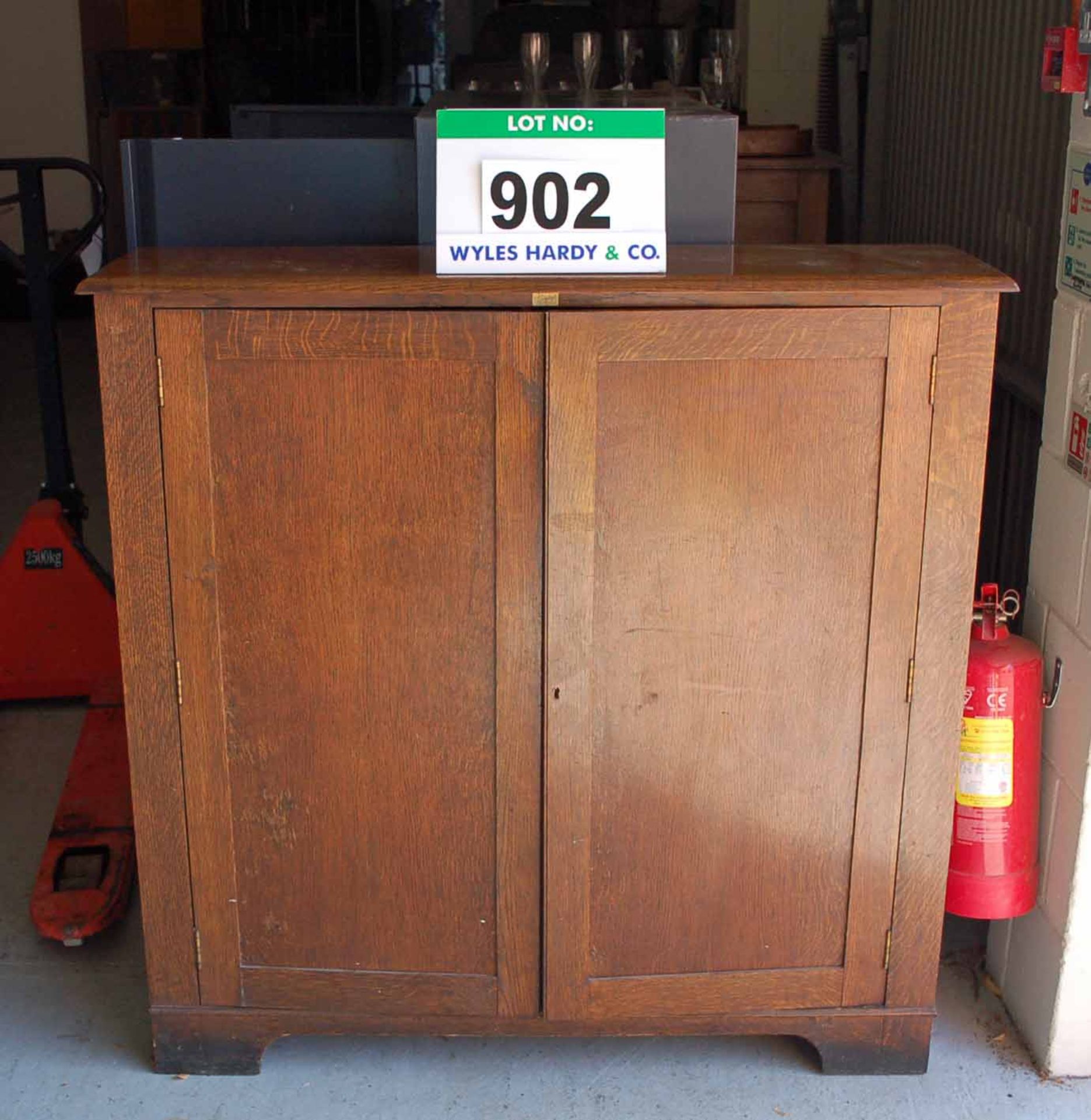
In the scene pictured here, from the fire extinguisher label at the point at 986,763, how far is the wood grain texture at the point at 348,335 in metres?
0.90

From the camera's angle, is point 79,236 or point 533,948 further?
point 79,236

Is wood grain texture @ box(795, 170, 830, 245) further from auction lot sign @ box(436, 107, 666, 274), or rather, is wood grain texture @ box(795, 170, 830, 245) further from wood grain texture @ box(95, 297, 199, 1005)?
wood grain texture @ box(95, 297, 199, 1005)

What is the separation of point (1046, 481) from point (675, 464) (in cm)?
64

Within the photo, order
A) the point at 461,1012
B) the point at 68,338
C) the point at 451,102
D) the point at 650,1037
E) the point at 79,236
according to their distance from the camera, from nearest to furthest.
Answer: the point at 461,1012 → the point at 650,1037 → the point at 79,236 → the point at 451,102 → the point at 68,338

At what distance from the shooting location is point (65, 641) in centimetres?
339

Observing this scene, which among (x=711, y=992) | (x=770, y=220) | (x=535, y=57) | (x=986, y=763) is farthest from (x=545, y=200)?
(x=770, y=220)

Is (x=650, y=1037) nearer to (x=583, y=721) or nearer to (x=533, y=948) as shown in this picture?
(x=533, y=948)

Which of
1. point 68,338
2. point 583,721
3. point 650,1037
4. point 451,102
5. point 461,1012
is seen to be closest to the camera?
point 583,721

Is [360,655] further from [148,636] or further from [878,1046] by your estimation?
[878,1046]

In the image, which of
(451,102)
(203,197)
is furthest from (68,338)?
(203,197)

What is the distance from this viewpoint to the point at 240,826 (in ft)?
6.78

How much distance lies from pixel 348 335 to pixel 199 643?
1.53 feet

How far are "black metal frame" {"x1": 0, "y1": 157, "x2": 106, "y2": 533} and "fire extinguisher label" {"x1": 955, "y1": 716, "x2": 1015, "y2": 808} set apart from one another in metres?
2.01

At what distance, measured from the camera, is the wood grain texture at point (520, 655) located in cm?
187
